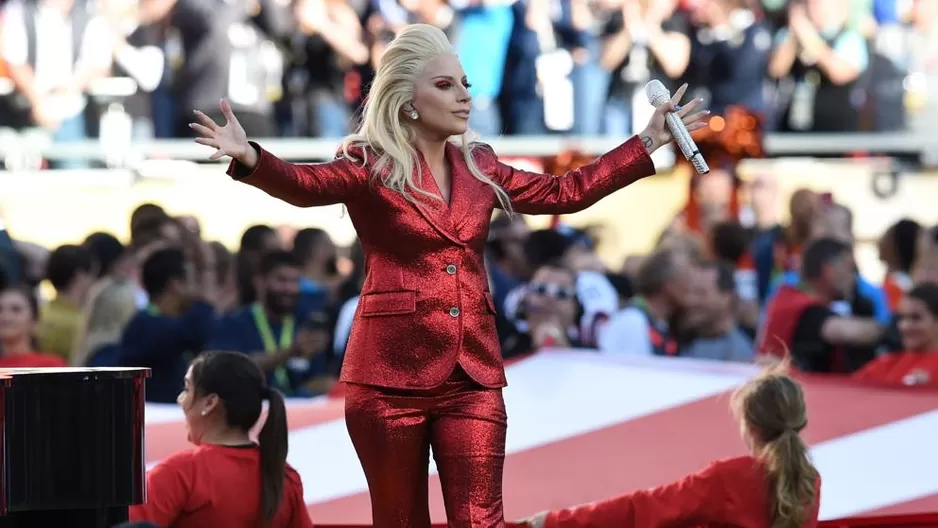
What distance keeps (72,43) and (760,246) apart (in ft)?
21.2

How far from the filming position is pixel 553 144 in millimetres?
14844

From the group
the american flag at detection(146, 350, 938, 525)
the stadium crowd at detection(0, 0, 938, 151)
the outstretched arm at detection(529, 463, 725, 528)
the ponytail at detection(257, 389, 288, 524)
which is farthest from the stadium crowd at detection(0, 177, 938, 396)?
the stadium crowd at detection(0, 0, 938, 151)

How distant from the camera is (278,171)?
4.02 metres

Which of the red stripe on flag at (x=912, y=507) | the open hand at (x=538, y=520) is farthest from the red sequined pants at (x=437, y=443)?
the red stripe on flag at (x=912, y=507)

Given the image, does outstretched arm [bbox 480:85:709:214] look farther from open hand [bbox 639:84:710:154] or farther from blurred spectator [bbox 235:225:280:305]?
blurred spectator [bbox 235:225:280:305]

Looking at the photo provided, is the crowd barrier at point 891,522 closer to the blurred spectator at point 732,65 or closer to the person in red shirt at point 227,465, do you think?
the person in red shirt at point 227,465

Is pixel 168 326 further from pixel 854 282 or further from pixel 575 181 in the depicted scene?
pixel 575 181

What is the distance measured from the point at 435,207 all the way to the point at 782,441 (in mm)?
1258

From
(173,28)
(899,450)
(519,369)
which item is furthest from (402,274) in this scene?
(173,28)

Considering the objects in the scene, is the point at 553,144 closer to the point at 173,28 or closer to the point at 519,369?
the point at 173,28

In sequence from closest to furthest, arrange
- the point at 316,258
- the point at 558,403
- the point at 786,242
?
the point at 558,403 < the point at 316,258 < the point at 786,242

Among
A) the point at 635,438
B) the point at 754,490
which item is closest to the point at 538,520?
the point at 754,490

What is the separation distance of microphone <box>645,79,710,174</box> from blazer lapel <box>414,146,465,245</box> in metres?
0.51

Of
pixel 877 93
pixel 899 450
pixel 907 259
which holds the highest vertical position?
pixel 877 93
